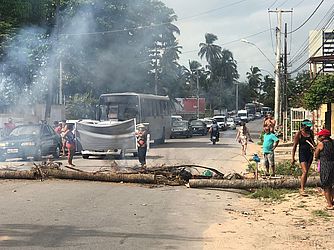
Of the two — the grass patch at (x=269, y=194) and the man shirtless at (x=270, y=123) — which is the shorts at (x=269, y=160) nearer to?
the man shirtless at (x=270, y=123)

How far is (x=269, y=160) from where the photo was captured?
52.9ft

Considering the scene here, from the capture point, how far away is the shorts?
16031 millimetres

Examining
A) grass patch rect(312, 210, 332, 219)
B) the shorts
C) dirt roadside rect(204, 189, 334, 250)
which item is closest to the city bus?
the shorts

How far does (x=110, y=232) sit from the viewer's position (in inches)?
331

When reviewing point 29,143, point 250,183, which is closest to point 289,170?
point 250,183

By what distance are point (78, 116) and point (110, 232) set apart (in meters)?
37.1

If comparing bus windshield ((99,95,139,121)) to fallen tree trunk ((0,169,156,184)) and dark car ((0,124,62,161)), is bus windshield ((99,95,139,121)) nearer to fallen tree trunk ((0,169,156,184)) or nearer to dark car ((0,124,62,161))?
dark car ((0,124,62,161))

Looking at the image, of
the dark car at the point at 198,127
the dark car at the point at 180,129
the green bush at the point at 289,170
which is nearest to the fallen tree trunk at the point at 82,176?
the green bush at the point at 289,170

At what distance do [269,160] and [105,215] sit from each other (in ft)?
24.6

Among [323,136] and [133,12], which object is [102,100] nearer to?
[133,12]

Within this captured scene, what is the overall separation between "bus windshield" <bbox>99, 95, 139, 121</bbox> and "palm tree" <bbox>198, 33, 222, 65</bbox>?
64.2 meters

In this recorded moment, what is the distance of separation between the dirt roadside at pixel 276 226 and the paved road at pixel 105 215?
10.1 inches

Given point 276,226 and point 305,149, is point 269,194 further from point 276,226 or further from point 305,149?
point 276,226

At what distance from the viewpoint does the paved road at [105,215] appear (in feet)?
25.7
